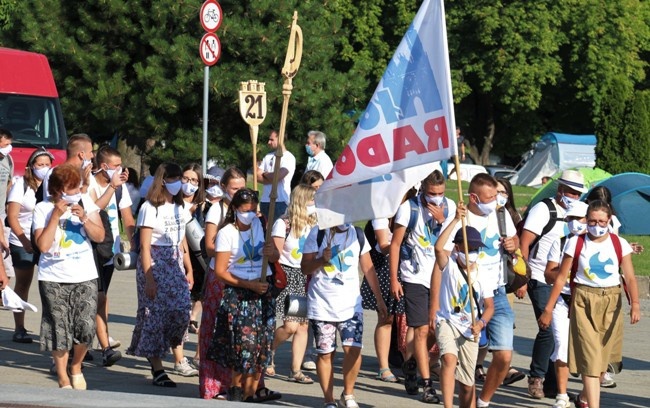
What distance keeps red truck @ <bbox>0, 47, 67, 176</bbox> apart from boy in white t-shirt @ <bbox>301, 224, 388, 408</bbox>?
12.1 metres

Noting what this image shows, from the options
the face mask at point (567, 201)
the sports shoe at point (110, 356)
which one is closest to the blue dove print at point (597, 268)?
the face mask at point (567, 201)

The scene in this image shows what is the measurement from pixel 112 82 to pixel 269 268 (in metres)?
19.2

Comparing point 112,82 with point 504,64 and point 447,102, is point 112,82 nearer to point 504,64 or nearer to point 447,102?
point 447,102

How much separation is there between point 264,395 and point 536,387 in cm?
218

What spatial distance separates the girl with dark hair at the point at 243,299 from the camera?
9.57 metres

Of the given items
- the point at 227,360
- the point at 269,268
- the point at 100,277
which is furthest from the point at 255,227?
the point at 100,277

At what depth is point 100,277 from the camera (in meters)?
11.6

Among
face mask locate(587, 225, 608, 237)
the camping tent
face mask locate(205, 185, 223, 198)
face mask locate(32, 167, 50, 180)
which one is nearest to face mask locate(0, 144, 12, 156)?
face mask locate(32, 167, 50, 180)

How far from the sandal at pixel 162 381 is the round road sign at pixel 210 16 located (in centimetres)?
925

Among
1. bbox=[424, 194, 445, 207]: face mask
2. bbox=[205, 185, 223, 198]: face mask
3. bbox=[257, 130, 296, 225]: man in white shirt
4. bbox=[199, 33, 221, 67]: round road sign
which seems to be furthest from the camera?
bbox=[199, 33, 221, 67]: round road sign

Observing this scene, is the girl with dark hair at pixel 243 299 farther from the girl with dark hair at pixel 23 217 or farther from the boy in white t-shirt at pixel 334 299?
the girl with dark hair at pixel 23 217

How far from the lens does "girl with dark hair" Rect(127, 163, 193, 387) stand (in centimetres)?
1073

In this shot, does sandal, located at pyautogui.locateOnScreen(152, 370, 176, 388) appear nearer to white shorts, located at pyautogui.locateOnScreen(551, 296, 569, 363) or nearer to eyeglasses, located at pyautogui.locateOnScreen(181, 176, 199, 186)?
eyeglasses, located at pyautogui.locateOnScreen(181, 176, 199, 186)

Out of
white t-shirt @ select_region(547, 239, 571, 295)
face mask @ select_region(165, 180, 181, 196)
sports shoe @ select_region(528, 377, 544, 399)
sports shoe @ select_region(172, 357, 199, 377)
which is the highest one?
face mask @ select_region(165, 180, 181, 196)
